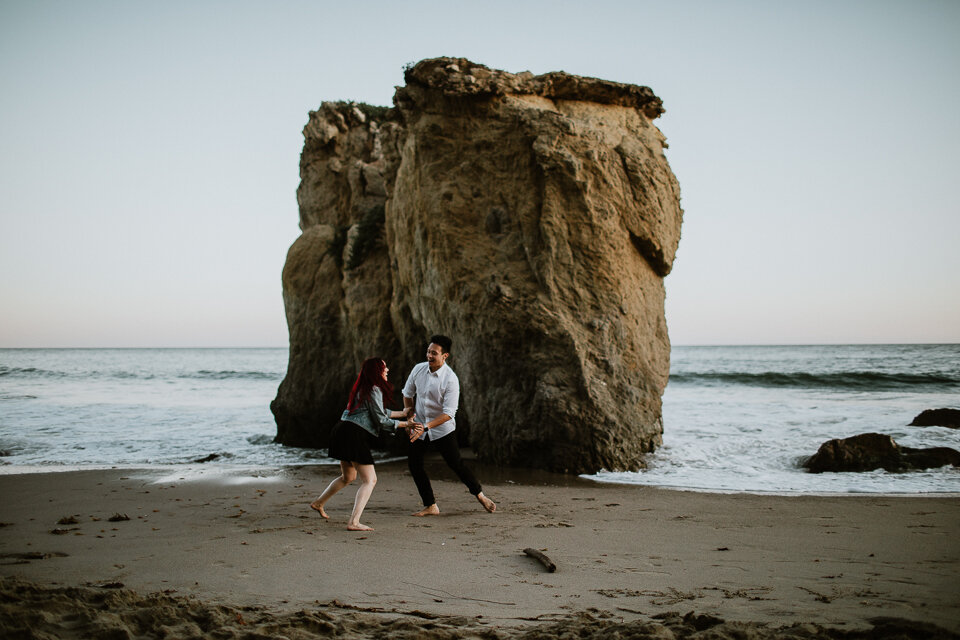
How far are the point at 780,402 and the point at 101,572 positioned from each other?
20.1 meters

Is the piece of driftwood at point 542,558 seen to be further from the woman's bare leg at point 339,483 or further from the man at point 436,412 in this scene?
the woman's bare leg at point 339,483

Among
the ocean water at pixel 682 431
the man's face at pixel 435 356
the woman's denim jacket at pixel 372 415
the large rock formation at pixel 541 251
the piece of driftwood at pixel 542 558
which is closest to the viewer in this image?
the piece of driftwood at pixel 542 558

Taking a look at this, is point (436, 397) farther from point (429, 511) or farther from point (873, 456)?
point (873, 456)

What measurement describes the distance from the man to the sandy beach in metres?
0.37

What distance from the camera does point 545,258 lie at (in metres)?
10.2

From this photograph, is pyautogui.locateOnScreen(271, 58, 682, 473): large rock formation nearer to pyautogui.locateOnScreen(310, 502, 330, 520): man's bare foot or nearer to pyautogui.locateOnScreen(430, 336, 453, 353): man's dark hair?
pyautogui.locateOnScreen(430, 336, 453, 353): man's dark hair

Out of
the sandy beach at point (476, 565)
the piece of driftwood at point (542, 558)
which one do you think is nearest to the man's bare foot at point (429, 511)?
the sandy beach at point (476, 565)

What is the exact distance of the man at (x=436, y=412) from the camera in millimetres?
6621

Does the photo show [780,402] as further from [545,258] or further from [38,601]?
[38,601]

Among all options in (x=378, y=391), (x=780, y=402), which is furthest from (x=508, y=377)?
(x=780, y=402)

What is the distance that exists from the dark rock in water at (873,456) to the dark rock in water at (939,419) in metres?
3.69

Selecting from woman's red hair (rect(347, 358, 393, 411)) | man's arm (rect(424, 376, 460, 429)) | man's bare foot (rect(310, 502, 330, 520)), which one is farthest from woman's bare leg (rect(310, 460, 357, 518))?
man's arm (rect(424, 376, 460, 429))

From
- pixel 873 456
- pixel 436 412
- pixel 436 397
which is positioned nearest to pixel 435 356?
pixel 436 397

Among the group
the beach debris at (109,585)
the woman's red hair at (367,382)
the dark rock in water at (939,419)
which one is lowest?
the beach debris at (109,585)
